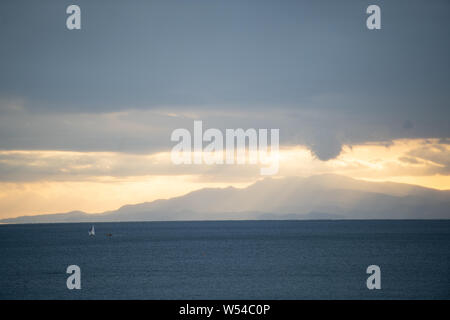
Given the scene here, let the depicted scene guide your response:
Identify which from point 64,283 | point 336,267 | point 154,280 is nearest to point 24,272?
point 64,283

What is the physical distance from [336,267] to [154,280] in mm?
36924

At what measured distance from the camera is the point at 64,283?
82.4m

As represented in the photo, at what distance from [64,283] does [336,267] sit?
50802 millimetres

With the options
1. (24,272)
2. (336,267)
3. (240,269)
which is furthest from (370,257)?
(24,272)

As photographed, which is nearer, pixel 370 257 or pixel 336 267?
pixel 336 267

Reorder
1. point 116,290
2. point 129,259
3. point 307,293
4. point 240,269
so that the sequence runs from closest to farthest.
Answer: point 307,293 → point 116,290 → point 240,269 → point 129,259

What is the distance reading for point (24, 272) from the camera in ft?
326

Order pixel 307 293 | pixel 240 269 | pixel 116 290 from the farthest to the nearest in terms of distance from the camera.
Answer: pixel 240 269, pixel 116 290, pixel 307 293

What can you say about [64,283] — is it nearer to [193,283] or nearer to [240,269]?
[193,283]
